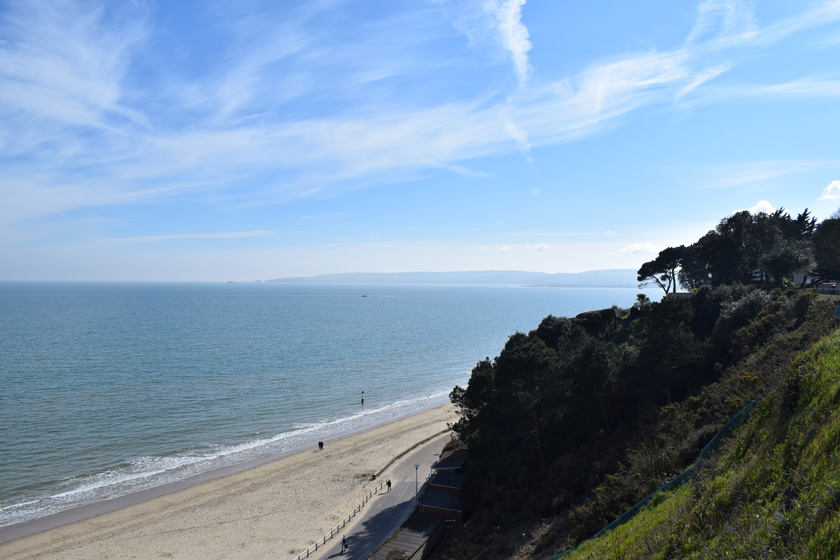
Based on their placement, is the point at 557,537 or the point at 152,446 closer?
the point at 557,537

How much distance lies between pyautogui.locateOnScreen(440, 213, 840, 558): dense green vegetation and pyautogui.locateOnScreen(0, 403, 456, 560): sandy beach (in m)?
10.4

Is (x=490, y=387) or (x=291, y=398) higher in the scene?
(x=490, y=387)

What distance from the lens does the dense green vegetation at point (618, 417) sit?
50.8 feet

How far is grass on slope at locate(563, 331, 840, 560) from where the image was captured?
734 cm

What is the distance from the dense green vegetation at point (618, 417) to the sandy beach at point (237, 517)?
10.4m

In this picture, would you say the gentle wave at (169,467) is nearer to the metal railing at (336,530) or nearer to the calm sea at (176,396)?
the calm sea at (176,396)

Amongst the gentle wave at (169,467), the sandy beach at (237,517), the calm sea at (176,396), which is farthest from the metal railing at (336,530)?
the calm sea at (176,396)

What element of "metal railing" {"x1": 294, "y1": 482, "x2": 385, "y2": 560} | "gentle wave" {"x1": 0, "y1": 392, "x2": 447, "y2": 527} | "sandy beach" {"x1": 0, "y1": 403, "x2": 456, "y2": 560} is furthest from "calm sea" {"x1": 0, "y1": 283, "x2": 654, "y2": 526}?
"metal railing" {"x1": 294, "y1": 482, "x2": 385, "y2": 560}

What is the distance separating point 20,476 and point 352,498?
78.3 feet

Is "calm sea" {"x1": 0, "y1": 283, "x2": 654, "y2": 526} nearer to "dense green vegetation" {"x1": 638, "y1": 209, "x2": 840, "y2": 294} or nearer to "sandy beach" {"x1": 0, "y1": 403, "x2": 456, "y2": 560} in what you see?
"sandy beach" {"x1": 0, "y1": 403, "x2": 456, "y2": 560}

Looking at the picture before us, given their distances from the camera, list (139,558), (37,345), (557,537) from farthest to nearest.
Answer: (37,345) < (139,558) < (557,537)

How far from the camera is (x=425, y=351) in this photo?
93875 millimetres

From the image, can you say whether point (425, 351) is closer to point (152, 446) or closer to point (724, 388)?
→ point (152, 446)

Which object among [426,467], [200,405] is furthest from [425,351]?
[426,467]
